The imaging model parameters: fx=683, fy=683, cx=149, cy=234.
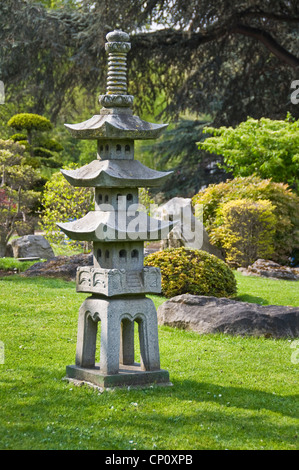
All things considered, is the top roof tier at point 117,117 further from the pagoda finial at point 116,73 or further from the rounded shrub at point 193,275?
the rounded shrub at point 193,275

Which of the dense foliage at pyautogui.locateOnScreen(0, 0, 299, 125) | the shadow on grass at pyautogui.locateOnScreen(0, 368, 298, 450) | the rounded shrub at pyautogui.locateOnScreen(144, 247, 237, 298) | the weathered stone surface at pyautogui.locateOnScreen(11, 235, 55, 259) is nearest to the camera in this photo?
the shadow on grass at pyautogui.locateOnScreen(0, 368, 298, 450)

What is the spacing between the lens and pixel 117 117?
7148mm

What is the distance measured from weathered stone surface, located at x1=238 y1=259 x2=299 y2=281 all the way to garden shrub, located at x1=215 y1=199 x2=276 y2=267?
1.28 ft

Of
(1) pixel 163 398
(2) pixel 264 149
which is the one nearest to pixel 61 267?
(2) pixel 264 149

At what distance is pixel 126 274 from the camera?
22.8 feet

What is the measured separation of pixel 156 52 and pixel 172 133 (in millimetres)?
7751

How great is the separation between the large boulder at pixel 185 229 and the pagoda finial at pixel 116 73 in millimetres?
7789

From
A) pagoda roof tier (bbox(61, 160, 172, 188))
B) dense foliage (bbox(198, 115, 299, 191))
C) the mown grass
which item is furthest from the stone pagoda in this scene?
dense foliage (bbox(198, 115, 299, 191))

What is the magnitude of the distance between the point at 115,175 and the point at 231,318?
3.46 metres

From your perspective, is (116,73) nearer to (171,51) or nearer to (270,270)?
(270,270)

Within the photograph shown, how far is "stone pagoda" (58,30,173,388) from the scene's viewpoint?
6840mm

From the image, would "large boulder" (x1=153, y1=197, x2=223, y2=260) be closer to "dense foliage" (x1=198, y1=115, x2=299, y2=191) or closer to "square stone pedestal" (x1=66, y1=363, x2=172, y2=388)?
"dense foliage" (x1=198, y1=115, x2=299, y2=191)

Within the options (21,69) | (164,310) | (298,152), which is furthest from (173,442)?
(21,69)

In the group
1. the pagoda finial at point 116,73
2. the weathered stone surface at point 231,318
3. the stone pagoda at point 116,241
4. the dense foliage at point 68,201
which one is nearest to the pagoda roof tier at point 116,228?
the stone pagoda at point 116,241
